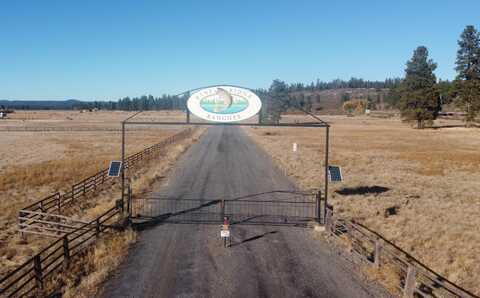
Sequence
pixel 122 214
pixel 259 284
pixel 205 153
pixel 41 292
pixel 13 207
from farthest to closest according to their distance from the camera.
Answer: pixel 205 153 → pixel 13 207 → pixel 122 214 → pixel 259 284 → pixel 41 292

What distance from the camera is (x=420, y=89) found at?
8281cm

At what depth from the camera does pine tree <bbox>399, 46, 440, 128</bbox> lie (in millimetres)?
82750

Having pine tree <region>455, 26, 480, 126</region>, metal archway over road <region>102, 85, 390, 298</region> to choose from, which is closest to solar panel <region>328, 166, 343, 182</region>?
metal archway over road <region>102, 85, 390, 298</region>

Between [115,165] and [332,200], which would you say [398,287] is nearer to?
[332,200]

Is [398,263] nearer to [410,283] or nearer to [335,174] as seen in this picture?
[410,283]

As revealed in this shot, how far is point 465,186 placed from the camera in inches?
1098

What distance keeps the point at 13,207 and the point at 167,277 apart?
530 inches

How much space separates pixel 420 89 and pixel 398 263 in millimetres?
80759

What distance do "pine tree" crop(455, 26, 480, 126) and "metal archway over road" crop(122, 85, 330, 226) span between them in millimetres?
68825

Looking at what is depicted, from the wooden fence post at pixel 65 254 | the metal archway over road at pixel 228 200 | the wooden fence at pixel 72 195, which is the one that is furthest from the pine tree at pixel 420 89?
the wooden fence post at pixel 65 254

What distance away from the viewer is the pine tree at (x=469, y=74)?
76000 millimetres

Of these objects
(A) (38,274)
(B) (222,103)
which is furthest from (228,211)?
(A) (38,274)

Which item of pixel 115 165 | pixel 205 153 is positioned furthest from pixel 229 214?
pixel 205 153

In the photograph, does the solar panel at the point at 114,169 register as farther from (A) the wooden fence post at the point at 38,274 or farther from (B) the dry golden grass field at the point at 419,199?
(B) the dry golden grass field at the point at 419,199
